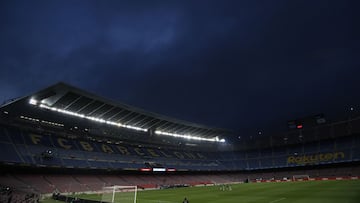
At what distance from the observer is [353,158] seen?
6556 centimetres

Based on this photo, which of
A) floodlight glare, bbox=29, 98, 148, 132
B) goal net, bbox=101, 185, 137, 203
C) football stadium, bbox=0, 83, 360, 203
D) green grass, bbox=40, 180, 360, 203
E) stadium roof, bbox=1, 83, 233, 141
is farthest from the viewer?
floodlight glare, bbox=29, 98, 148, 132

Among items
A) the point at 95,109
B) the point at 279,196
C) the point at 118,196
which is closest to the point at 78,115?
the point at 95,109

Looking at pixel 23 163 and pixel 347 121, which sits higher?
pixel 347 121

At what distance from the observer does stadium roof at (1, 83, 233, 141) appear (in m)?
39.1

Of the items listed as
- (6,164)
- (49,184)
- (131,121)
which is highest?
(131,121)

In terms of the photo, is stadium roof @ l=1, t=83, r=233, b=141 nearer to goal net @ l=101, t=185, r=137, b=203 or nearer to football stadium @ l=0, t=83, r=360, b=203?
football stadium @ l=0, t=83, r=360, b=203

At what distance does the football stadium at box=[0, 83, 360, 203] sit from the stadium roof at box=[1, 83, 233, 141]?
0.17 metres

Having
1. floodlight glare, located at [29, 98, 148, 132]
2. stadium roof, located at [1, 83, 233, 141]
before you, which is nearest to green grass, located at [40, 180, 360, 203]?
stadium roof, located at [1, 83, 233, 141]

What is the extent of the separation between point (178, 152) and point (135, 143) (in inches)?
683

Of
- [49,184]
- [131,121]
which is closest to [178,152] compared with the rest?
[131,121]

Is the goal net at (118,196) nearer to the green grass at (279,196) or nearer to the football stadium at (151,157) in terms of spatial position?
the football stadium at (151,157)

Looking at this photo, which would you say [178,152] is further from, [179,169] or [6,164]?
[6,164]

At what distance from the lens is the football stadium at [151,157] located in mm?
36562

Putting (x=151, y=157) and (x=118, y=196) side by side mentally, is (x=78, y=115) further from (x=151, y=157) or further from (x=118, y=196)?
(x=151, y=157)
